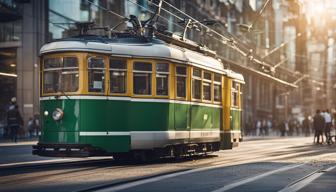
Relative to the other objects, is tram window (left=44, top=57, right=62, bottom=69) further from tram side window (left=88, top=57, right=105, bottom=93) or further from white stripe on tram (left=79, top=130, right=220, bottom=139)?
white stripe on tram (left=79, top=130, right=220, bottom=139)

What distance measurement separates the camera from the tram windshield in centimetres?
1480

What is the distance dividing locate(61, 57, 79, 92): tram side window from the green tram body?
51 mm

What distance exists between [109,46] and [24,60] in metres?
22.8

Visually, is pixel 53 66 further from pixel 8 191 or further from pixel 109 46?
pixel 8 191

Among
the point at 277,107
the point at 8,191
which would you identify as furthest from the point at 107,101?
the point at 277,107

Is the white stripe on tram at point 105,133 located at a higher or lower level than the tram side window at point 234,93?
lower

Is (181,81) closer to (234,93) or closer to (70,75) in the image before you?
(70,75)

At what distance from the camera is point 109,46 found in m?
15.1

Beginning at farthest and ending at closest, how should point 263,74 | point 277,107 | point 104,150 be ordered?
point 277,107
point 263,74
point 104,150

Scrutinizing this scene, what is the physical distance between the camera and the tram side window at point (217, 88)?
61.7ft

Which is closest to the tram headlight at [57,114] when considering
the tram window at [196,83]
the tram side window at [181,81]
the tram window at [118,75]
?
the tram window at [118,75]

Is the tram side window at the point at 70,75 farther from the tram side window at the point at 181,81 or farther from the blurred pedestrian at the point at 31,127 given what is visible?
the blurred pedestrian at the point at 31,127

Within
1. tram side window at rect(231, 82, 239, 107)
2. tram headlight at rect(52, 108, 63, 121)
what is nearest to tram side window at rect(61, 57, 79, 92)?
tram headlight at rect(52, 108, 63, 121)

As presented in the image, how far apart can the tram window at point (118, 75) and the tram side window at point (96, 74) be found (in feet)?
0.73
